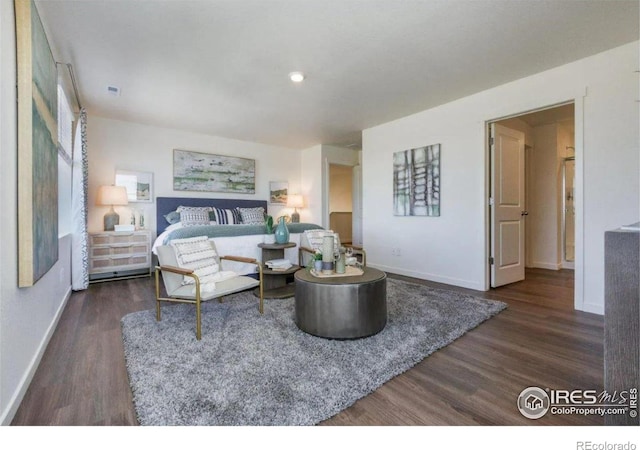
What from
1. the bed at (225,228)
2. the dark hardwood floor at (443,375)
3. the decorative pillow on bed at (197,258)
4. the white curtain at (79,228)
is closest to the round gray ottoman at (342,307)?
the dark hardwood floor at (443,375)

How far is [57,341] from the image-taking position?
2.24 meters

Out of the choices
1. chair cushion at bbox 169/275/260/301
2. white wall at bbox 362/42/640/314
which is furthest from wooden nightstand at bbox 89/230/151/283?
white wall at bbox 362/42/640/314

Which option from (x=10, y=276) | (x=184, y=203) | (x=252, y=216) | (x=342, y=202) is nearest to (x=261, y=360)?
(x=10, y=276)

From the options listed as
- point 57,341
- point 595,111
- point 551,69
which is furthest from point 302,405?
point 551,69

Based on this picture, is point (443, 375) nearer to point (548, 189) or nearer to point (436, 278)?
point (436, 278)

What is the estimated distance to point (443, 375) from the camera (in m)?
1.74

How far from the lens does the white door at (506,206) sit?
3.72 m

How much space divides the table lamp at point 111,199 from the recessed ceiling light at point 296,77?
3.02 meters

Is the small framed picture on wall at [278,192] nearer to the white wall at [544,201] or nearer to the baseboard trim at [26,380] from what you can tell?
the baseboard trim at [26,380]

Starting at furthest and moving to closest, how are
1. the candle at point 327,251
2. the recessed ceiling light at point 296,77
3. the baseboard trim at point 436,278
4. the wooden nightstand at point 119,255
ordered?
the wooden nightstand at point 119,255 < the baseboard trim at point 436,278 < the recessed ceiling light at point 296,77 < the candle at point 327,251

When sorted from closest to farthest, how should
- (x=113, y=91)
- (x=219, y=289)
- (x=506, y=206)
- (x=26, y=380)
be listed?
(x=26, y=380) → (x=219, y=289) → (x=113, y=91) → (x=506, y=206)

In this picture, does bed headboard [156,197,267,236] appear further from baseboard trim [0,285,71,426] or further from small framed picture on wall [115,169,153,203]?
baseboard trim [0,285,71,426]

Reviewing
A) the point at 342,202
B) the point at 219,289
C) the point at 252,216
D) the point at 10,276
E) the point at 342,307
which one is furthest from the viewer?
the point at 342,202

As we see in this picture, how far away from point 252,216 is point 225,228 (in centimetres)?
183
